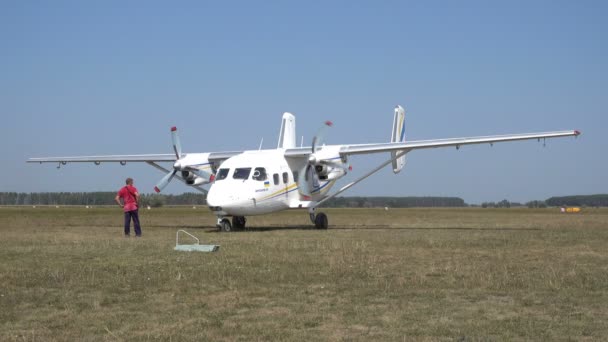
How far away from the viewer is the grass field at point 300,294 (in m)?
8.12

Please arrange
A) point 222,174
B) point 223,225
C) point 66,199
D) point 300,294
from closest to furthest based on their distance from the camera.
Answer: point 300,294, point 223,225, point 222,174, point 66,199

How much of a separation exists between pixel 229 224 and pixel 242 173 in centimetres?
196

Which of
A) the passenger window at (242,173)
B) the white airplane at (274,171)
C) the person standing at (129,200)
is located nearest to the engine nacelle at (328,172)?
the white airplane at (274,171)

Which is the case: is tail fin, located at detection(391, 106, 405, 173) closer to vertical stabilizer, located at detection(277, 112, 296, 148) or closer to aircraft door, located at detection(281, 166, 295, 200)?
vertical stabilizer, located at detection(277, 112, 296, 148)

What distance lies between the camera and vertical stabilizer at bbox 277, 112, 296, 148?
1324 inches

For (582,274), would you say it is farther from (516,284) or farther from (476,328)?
(476,328)

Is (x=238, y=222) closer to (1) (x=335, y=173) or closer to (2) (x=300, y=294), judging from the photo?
(1) (x=335, y=173)

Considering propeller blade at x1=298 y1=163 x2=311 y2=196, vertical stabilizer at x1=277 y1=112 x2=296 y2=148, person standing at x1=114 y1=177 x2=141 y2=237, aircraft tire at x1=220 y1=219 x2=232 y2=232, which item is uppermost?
vertical stabilizer at x1=277 y1=112 x2=296 y2=148

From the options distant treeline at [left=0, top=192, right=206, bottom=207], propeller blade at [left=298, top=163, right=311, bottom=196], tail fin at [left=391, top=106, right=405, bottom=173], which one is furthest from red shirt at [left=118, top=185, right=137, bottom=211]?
distant treeline at [left=0, top=192, right=206, bottom=207]

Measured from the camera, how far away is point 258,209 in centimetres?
2733

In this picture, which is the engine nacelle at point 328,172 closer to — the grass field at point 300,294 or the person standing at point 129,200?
the person standing at point 129,200

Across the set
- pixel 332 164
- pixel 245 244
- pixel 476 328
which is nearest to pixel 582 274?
pixel 476 328

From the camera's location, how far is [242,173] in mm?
27062

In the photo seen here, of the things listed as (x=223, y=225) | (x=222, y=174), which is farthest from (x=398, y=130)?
(x=223, y=225)
